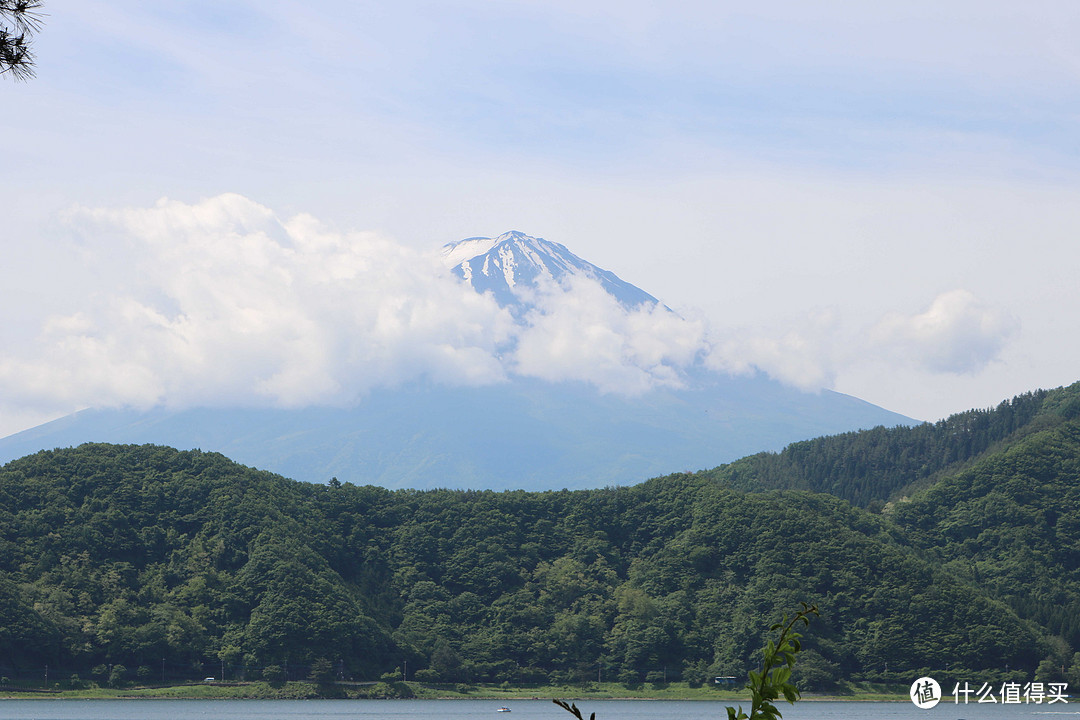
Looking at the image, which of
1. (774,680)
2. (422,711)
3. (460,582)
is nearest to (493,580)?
(460,582)

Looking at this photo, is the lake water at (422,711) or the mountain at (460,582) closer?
the lake water at (422,711)

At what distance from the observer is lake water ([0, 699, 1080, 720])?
9869cm

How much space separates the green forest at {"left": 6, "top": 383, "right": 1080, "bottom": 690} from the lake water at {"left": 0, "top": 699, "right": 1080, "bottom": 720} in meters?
3.22

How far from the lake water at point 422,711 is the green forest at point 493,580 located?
10.6 feet

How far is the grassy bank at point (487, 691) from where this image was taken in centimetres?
11662

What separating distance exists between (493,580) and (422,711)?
29.3 m

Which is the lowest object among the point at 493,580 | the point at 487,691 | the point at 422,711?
the point at 422,711

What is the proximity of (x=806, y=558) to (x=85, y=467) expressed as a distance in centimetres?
8205

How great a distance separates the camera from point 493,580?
13738 cm

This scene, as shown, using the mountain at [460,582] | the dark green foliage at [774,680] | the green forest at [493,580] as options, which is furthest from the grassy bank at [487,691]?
the dark green foliage at [774,680]

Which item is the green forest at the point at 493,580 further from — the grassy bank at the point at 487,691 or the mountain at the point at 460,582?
the grassy bank at the point at 487,691

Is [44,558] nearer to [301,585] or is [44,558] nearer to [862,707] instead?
[301,585]

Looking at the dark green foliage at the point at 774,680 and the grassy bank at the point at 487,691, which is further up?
the dark green foliage at the point at 774,680

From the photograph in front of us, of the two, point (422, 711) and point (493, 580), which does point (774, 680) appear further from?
point (493, 580)
